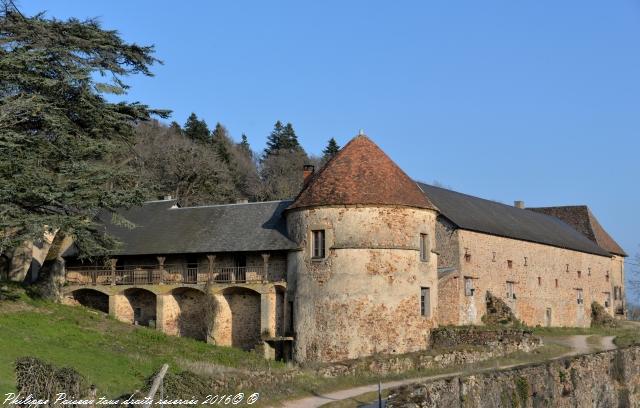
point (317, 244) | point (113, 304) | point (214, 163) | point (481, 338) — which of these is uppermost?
point (214, 163)

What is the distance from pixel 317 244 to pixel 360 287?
241 centimetres

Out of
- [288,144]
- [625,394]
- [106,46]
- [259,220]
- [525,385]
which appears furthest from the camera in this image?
[288,144]

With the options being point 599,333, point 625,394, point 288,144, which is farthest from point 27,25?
point 288,144

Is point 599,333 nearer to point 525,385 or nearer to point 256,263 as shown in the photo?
point 256,263

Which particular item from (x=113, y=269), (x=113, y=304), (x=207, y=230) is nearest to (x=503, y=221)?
(x=207, y=230)

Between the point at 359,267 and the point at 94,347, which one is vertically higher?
the point at 359,267

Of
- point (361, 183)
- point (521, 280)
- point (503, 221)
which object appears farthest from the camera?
point (503, 221)

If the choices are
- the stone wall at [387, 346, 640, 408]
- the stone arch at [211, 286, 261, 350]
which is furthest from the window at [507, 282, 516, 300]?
the stone wall at [387, 346, 640, 408]

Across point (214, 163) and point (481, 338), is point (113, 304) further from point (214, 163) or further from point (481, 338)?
point (214, 163)

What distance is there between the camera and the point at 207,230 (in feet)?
124

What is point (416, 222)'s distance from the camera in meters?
32.7

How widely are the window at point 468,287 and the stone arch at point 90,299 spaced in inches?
644

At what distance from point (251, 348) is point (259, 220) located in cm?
553

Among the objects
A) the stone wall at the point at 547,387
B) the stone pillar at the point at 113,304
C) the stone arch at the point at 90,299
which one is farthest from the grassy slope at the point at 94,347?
the stone wall at the point at 547,387
